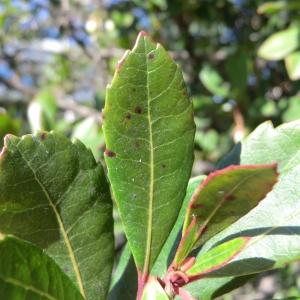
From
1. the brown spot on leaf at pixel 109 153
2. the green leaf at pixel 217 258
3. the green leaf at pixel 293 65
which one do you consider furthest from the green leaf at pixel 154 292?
the green leaf at pixel 293 65

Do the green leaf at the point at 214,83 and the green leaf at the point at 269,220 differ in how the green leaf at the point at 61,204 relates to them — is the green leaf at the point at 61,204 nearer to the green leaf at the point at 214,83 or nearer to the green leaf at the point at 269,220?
the green leaf at the point at 269,220

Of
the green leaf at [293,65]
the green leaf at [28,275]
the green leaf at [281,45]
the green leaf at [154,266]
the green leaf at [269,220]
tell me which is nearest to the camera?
the green leaf at [28,275]

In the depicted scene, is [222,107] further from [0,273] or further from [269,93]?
[0,273]

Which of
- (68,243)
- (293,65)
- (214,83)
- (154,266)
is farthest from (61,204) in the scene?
(214,83)

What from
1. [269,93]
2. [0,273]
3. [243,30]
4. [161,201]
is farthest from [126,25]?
[0,273]

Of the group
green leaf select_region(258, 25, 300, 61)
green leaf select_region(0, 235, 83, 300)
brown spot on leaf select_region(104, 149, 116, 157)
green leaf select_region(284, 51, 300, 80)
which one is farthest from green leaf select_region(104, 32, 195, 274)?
green leaf select_region(258, 25, 300, 61)

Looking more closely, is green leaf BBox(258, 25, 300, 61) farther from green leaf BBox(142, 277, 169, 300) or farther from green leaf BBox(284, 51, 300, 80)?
green leaf BBox(142, 277, 169, 300)

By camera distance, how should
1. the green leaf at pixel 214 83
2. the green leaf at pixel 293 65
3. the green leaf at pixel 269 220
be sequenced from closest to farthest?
the green leaf at pixel 269 220 < the green leaf at pixel 293 65 < the green leaf at pixel 214 83

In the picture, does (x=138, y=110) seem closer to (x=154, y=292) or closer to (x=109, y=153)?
(x=109, y=153)
